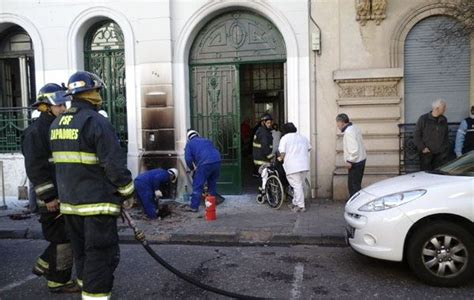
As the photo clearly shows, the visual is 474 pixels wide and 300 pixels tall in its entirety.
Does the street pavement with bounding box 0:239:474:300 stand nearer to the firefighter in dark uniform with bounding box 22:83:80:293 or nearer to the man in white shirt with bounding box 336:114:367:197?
the firefighter in dark uniform with bounding box 22:83:80:293

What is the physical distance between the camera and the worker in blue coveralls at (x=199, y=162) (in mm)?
8508

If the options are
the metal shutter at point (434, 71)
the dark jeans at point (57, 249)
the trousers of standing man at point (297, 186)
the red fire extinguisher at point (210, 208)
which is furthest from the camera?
the metal shutter at point (434, 71)

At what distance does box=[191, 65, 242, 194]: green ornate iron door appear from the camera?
1032 cm

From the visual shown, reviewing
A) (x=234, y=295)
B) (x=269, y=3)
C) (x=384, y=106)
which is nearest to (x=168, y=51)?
(x=269, y=3)

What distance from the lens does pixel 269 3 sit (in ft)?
31.5

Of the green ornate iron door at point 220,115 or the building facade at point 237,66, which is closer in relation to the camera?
the building facade at point 237,66

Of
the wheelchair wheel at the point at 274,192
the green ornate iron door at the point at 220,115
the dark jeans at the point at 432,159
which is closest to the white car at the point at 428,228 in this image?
the dark jeans at the point at 432,159

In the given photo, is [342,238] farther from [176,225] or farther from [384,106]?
[384,106]

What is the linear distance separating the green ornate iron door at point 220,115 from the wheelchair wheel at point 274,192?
1.38m

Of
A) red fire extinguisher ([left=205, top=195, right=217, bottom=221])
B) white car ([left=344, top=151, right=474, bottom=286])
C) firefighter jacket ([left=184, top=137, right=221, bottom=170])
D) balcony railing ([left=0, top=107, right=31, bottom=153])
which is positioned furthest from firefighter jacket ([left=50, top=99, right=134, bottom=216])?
balcony railing ([left=0, top=107, right=31, bottom=153])

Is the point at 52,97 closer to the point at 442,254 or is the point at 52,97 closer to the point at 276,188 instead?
the point at 442,254

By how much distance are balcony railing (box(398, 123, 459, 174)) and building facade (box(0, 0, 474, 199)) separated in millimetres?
39

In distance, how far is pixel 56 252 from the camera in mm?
4930

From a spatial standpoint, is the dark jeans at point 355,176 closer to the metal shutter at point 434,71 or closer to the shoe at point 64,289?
the metal shutter at point 434,71
